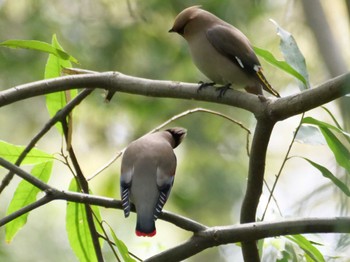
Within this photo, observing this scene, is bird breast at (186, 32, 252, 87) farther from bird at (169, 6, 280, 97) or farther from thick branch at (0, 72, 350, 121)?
thick branch at (0, 72, 350, 121)

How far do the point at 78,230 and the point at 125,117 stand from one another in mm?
5333

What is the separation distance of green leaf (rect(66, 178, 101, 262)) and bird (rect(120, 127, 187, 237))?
6.7 inches

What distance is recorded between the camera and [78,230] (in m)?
2.96

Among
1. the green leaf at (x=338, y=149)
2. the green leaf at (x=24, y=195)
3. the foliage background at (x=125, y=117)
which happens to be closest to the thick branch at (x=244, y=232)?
the green leaf at (x=338, y=149)

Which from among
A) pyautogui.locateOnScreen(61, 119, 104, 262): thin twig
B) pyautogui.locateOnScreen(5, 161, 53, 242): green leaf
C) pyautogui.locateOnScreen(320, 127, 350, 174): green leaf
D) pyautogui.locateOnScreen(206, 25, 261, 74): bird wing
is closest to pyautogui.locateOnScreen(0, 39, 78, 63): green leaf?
pyautogui.locateOnScreen(61, 119, 104, 262): thin twig

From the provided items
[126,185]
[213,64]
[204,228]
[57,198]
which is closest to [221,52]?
[213,64]

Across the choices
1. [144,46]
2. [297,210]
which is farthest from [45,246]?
[297,210]

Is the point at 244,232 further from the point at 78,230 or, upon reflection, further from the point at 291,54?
the point at 78,230

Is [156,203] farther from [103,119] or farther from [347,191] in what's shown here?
[103,119]

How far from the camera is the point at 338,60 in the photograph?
3068 millimetres

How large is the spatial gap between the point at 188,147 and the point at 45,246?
1603mm

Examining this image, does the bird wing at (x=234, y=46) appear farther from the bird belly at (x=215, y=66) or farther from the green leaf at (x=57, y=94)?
the green leaf at (x=57, y=94)

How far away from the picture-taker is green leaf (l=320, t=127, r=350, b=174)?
2.22 meters

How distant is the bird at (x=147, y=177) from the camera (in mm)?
2820
